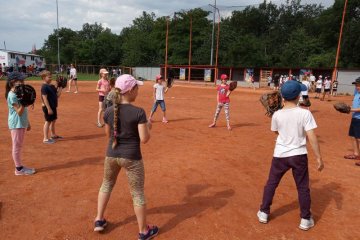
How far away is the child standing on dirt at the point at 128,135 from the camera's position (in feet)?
10.5

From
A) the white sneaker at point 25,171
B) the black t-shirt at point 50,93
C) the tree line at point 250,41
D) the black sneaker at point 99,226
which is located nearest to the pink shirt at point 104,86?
the black t-shirt at point 50,93

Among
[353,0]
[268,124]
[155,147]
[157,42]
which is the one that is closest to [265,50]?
[353,0]

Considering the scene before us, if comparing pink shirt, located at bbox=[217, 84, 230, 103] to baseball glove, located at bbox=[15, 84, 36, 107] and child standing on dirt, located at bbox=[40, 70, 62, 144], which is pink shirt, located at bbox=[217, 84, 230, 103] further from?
baseball glove, located at bbox=[15, 84, 36, 107]

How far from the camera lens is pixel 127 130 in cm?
325

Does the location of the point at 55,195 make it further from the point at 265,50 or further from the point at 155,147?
the point at 265,50

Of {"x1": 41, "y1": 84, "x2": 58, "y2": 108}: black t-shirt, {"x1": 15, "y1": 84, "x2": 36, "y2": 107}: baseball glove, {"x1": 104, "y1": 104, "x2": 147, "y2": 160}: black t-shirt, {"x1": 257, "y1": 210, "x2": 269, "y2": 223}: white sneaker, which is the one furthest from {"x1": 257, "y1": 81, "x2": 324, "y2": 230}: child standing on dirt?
{"x1": 41, "y1": 84, "x2": 58, "y2": 108}: black t-shirt

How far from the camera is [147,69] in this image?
49375mm

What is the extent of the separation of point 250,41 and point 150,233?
173 feet

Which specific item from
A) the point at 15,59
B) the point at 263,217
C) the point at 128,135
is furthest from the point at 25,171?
the point at 15,59

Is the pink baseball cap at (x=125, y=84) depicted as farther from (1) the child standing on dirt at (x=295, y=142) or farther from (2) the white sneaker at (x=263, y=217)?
(2) the white sneaker at (x=263, y=217)

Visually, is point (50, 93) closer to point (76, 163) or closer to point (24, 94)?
point (76, 163)

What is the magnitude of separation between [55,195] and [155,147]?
3.22 m

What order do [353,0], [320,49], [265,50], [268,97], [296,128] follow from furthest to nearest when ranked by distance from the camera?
1. [265,50]
2. [320,49]
3. [353,0]
4. [268,97]
5. [296,128]

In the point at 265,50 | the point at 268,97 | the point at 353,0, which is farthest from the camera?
the point at 265,50
